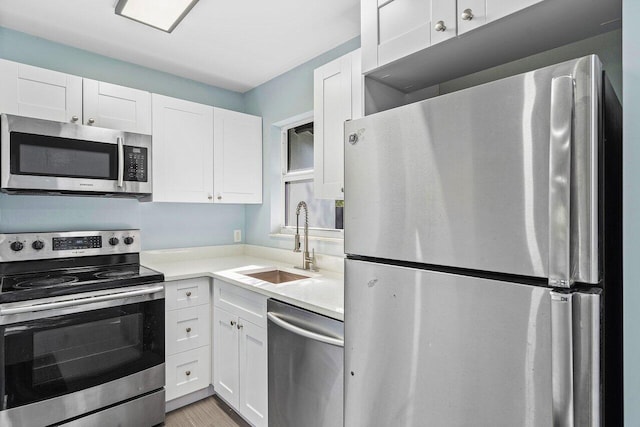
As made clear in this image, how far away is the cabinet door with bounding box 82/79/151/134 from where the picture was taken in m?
2.12

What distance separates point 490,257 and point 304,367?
3.40 ft

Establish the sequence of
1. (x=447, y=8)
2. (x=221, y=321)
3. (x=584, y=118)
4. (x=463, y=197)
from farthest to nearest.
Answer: (x=221, y=321) < (x=447, y=8) < (x=463, y=197) < (x=584, y=118)

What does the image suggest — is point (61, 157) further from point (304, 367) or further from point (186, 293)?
point (304, 367)

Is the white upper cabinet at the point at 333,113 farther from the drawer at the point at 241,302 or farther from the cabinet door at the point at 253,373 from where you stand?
the cabinet door at the point at 253,373

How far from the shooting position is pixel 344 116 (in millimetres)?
1822

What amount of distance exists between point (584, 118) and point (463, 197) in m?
0.30

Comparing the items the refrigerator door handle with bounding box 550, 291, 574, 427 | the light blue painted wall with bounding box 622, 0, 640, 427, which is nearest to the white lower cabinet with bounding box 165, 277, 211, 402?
the refrigerator door handle with bounding box 550, 291, 574, 427

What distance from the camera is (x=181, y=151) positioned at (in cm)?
251

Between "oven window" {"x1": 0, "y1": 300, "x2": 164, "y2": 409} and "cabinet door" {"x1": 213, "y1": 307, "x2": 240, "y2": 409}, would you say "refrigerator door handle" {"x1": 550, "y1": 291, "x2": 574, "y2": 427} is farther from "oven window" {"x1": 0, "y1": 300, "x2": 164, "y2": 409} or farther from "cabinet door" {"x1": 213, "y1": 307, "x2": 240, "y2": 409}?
"oven window" {"x1": 0, "y1": 300, "x2": 164, "y2": 409}

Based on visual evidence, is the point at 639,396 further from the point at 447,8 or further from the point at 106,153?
the point at 106,153

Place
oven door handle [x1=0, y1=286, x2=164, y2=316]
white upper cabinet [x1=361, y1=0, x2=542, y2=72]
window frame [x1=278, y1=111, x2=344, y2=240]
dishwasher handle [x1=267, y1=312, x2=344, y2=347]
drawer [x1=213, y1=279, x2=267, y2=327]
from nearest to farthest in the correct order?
white upper cabinet [x1=361, y1=0, x2=542, y2=72]
dishwasher handle [x1=267, y1=312, x2=344, y2=347]
oven door handle [x1=0, y1=286, x2=164, y2=316]
drawer [x1=213, y1=279, x2=267, y2=327]
window frame [x1=278, y1=111, x2=344, y2=240]

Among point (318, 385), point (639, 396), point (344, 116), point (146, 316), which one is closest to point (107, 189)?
point (146, 316)

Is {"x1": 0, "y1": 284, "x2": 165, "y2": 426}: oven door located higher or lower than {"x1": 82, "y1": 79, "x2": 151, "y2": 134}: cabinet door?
lower

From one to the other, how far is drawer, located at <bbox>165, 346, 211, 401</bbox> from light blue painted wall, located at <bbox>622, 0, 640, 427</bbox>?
2.22m
